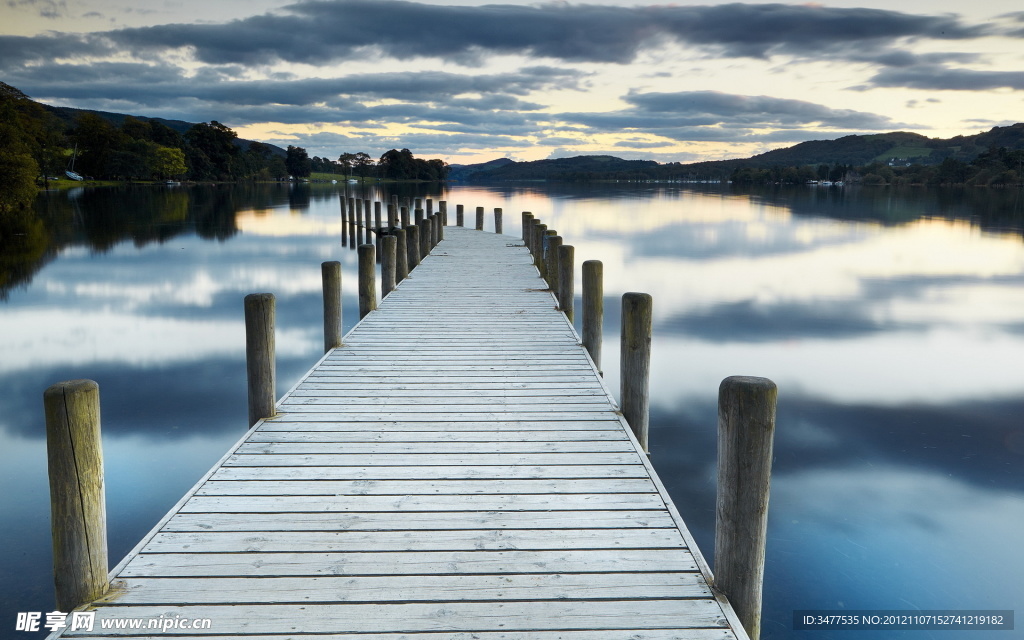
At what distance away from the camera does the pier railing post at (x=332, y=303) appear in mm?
8203

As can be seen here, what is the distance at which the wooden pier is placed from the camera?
3189mm

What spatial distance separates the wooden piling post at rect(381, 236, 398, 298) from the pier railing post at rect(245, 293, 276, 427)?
19.8ft

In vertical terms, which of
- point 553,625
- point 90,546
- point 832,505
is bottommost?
point 832,505

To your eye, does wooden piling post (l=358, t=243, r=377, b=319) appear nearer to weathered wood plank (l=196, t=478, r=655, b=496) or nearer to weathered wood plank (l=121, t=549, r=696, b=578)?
weathered wood plank (l=196, t=478, r=655, b=496)

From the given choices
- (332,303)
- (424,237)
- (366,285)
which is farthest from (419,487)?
(424,237)

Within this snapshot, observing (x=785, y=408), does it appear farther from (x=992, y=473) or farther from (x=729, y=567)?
(x=729, y=567)

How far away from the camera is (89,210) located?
46844mm

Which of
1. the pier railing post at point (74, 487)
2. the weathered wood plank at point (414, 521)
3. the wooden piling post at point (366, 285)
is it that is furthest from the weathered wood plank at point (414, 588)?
the wooden piling post at point (366, 285)

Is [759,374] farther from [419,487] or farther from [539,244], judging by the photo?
[419,487]

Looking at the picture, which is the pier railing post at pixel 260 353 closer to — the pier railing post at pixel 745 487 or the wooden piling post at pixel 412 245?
the pier railing post at pixel 745 487

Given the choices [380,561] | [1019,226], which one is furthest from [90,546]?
[1019,226]

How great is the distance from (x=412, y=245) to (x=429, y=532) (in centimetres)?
→ 1165

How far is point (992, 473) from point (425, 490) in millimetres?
6751

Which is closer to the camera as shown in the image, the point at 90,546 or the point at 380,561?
the point at 90,546
